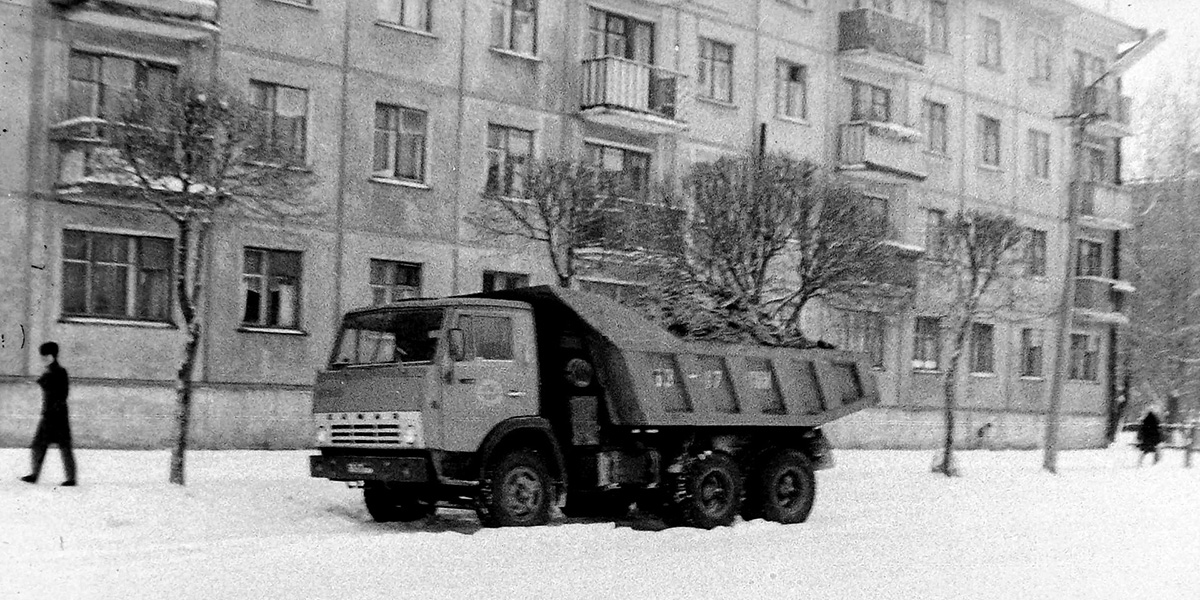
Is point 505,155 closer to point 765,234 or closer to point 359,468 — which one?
point 765,234

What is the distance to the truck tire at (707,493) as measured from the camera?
56.3ft

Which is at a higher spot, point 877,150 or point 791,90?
point 791,90

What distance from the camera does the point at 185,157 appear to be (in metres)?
18.2

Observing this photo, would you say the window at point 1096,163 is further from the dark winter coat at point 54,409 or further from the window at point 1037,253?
the dark winter coat at point 54,409

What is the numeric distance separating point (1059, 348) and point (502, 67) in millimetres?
12399

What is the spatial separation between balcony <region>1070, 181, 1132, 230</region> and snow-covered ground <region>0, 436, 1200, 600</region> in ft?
82.1

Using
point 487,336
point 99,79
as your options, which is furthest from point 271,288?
point 487,336

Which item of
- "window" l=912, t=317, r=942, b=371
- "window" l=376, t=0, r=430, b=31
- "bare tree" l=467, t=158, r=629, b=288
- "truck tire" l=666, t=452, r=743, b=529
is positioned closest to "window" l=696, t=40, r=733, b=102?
"window" l=376, t=0, r=430, b=31

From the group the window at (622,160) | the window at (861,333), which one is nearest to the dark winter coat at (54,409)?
the window at (622,160)

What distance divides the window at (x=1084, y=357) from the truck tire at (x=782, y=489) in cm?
3045

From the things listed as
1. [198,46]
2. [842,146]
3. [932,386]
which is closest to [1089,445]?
[932,386]

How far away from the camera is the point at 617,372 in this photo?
1688cm

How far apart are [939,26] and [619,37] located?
12.9m

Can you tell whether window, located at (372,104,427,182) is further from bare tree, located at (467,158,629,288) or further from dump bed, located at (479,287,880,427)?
dump bed, located at (479,287,880,427)
